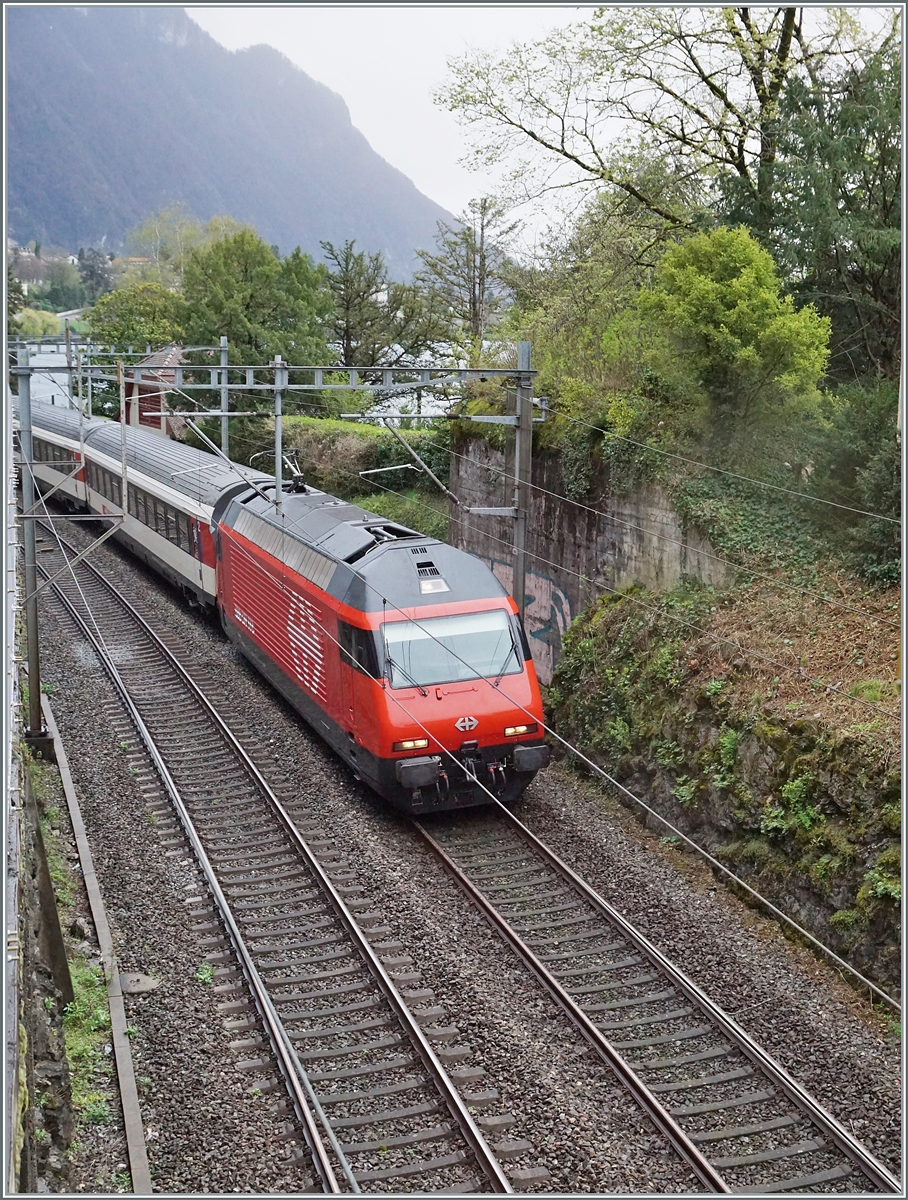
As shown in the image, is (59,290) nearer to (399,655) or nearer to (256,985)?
(399,655)

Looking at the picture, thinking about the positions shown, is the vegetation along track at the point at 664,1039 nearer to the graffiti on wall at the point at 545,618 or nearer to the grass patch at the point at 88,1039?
the grass patch at the point at 88,1039

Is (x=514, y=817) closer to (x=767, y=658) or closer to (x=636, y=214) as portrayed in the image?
(x=767, y=658)

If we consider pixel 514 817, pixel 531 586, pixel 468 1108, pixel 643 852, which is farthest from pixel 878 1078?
pixel 531 586

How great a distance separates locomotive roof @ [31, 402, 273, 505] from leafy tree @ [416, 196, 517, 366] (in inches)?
444

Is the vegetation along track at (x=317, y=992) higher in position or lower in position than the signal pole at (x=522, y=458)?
lower

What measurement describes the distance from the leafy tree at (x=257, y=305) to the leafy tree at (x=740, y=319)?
21.5m

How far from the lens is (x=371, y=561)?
533 inches

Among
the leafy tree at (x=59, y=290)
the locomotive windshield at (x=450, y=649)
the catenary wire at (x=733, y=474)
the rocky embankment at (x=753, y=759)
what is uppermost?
the leafy tree at (x=59, y=290)

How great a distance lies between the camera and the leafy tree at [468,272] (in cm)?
3475

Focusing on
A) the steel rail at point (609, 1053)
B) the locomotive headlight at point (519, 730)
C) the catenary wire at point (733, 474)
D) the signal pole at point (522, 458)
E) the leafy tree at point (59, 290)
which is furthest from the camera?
the leafy tree at point (59, 290)

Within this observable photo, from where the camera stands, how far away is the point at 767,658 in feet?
41.8

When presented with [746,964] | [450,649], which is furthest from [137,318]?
[746,964]

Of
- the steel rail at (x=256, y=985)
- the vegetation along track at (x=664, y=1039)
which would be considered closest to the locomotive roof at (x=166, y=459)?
the steel rail at (x=256, y=985)

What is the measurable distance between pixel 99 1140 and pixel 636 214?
1720 centimetres
